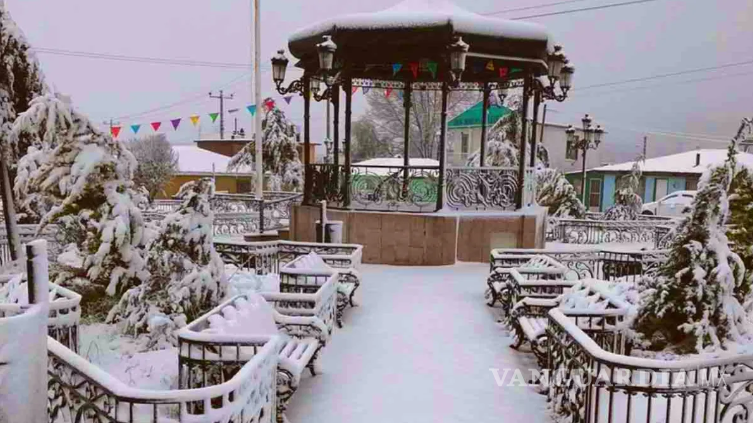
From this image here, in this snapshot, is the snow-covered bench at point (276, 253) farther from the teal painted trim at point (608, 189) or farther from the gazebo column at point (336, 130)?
the teal painted trim at point (608, 189)

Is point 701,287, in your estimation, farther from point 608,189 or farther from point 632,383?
point 608,189

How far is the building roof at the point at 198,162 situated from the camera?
4154cm

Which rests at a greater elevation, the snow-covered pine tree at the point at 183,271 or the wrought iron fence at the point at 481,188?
the wrought iron fence at the point at 481,188

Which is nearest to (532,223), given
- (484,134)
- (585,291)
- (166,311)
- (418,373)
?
(484,134)

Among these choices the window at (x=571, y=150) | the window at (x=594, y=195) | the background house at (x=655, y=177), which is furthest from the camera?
the window at (x=594, y=195)

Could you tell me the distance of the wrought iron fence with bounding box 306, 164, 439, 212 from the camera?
1209cm

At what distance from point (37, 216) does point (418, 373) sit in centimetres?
1189

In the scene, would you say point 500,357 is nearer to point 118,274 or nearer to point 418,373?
point 418,373

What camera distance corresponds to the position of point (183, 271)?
6.44m

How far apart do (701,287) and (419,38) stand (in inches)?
272

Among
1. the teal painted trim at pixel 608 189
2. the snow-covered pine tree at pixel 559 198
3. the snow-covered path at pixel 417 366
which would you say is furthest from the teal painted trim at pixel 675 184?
the snow-covered path at pixel 417 366

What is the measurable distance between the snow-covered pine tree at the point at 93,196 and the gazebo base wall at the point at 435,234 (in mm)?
4861

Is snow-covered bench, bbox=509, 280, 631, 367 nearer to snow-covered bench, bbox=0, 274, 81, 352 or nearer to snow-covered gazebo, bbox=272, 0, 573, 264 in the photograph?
snow-covered bench, bbox=0, 274, 81, 352

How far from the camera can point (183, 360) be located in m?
4.18
